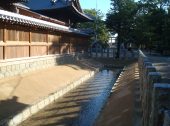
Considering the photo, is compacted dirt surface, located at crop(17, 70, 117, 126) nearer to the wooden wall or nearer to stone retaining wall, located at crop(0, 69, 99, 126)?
stone retaining wall, located at crop(0, 69, 99, 126)

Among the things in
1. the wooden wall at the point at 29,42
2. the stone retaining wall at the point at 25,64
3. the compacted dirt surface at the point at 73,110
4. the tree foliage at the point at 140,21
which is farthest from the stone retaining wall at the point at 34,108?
the tree foliage at the point at 140,21

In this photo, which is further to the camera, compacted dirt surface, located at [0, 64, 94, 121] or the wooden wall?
the wooden wall

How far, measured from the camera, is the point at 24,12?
27000mm

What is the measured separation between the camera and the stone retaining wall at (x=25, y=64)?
57.2 ft

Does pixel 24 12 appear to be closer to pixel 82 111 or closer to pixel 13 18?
pixel 13 18

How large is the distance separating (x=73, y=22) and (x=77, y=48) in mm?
5017

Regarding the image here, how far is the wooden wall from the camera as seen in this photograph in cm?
1812

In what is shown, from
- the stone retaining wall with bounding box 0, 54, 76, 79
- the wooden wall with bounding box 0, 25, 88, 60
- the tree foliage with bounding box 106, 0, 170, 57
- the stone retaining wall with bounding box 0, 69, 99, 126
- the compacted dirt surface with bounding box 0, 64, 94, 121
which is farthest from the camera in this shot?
the tree foliage with bounding box 106, 0, 170, 57

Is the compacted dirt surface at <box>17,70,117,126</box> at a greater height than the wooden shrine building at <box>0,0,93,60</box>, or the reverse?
the wooden shrine building at <box>0,0,93,60</box>

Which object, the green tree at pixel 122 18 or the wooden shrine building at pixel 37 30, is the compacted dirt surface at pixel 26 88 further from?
the green tree at pixel 122 18

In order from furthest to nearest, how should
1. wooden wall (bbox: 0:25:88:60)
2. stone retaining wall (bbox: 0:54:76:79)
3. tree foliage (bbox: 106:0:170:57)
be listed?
tree foliage (bbox: 106:0:170:57), wooden wall (bbox: 0:25:88:60), stone retaining wall (bbox: 0:54:76:79)

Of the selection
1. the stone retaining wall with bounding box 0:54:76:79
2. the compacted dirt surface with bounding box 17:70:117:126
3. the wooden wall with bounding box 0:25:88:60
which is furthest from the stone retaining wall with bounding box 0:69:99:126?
the wooden wall with bounding box 0:25:88:60

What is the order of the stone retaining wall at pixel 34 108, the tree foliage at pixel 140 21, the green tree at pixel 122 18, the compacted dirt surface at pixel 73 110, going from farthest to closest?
the green tree at pixel 122 18
the tree foliage at pixel 140 21
the compacted dirt surface at pixel 73 110
the stone retaining wall at pixel 34 108

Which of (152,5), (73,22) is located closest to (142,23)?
(152,5)
